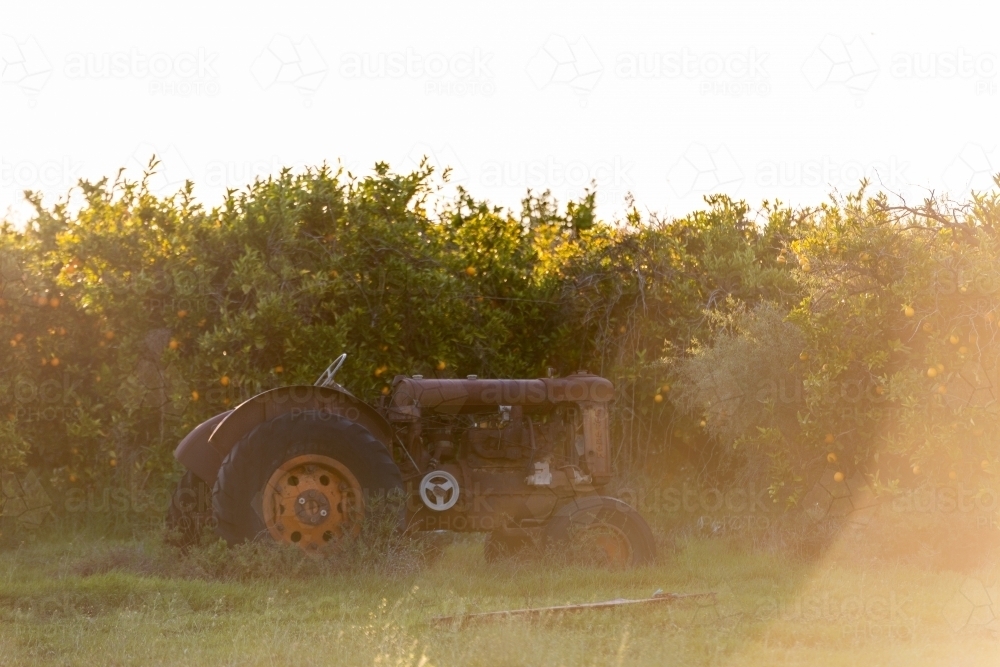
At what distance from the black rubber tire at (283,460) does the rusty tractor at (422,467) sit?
0.04ft

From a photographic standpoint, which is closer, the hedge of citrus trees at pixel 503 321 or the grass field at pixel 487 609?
the grass field at pixel 487 609

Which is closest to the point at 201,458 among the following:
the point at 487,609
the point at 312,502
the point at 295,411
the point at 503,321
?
the point at 295,411

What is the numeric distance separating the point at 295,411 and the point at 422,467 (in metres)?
1.44

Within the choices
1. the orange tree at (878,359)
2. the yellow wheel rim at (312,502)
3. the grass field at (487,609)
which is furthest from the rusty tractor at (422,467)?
the orange tree at (878,359)

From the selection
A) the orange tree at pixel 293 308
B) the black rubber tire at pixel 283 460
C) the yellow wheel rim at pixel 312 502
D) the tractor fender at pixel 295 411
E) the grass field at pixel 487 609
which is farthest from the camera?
the orange tree at pixel 293 308

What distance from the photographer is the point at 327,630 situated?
807 centimetres

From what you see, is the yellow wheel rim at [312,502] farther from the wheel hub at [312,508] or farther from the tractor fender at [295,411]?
the tractor fender at [295,411]

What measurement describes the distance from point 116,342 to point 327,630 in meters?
7.56

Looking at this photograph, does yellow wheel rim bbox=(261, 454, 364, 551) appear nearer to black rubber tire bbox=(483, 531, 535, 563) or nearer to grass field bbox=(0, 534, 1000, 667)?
grass field bbox=(0, 534, 1000, 667)

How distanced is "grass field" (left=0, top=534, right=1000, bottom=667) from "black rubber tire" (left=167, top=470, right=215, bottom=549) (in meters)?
0.33

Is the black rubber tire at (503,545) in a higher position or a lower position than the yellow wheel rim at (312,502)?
lower

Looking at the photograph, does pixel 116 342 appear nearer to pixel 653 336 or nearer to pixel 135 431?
pixel 135 431

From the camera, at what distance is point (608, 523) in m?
10.9

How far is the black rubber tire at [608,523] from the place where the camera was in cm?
1086
